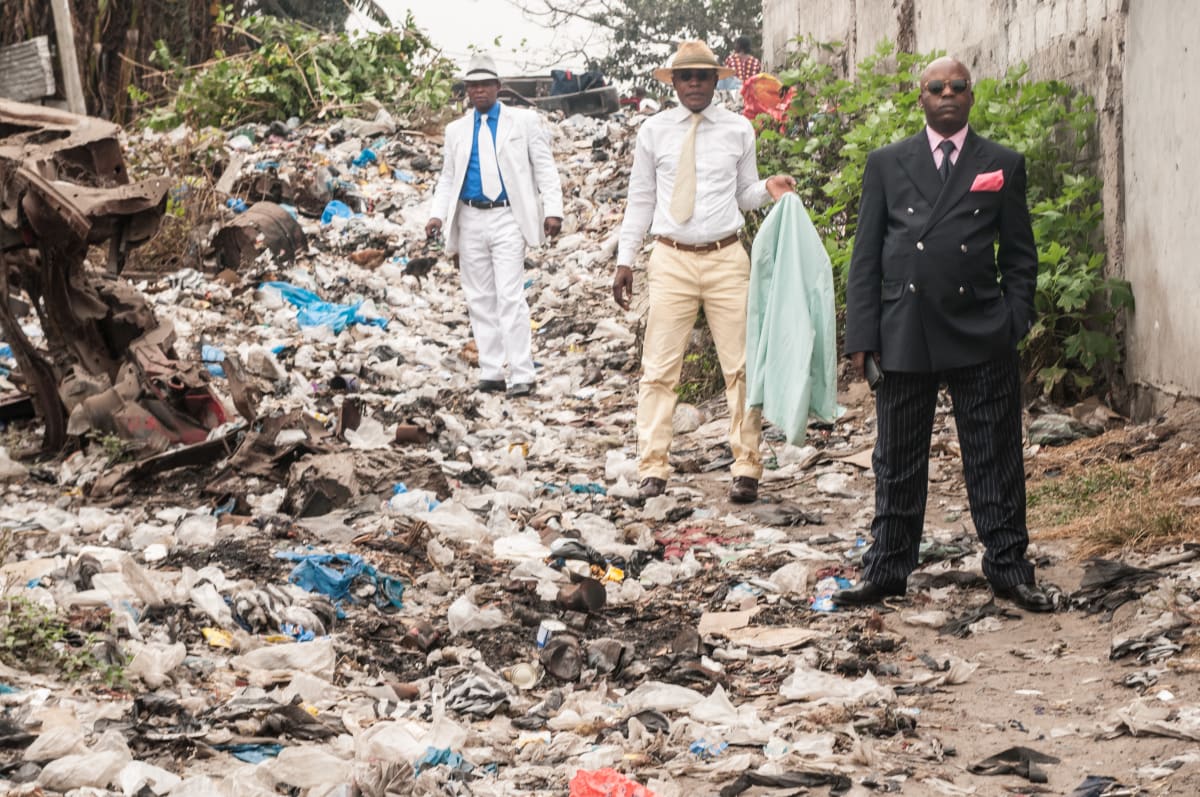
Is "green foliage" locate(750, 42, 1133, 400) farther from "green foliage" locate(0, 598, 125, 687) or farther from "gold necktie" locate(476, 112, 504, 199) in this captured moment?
"green foliage" locate(0, 598, 125, 687)

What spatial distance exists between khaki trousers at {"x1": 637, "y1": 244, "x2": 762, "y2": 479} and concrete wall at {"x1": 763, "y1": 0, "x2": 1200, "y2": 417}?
1798mm

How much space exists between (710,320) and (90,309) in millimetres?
3244

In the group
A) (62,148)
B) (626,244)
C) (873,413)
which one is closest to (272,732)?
(626,244)

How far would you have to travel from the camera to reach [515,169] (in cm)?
950

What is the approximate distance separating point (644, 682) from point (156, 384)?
12.9 feet

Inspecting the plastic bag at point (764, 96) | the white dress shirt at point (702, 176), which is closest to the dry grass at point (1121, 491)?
the white dress shirt at point (702, 176)

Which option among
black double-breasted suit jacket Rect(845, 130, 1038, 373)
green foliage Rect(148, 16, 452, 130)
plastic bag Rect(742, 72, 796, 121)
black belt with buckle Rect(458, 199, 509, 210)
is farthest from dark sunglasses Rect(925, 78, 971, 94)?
green foliage Rect(148, 16, 452, 130)

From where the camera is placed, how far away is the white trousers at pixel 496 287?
Answer: 9625 millimetres

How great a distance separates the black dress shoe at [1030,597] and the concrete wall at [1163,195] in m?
1.82

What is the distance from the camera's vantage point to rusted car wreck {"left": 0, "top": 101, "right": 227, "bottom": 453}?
7.05 m

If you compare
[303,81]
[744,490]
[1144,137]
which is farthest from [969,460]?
[303,81]

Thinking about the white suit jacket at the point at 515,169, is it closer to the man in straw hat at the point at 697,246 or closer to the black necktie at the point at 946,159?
the man in straw hat at the point at 697,246

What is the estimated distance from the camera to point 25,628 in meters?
4.35

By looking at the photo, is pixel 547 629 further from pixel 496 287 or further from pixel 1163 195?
pixel 496 287
